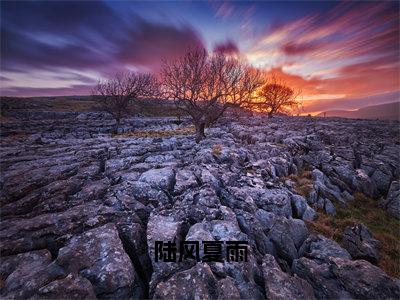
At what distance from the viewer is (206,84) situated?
3303 cm

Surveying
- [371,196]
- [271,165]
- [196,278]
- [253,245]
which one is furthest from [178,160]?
[371,196]

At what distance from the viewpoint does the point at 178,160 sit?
2066 cm

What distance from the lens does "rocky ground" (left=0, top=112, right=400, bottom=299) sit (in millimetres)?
7742

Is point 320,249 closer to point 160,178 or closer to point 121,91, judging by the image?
point 160,178

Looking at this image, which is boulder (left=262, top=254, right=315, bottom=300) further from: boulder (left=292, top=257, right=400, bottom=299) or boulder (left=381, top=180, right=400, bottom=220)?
boulder (left=381, top=180, right=400, bottom=220)

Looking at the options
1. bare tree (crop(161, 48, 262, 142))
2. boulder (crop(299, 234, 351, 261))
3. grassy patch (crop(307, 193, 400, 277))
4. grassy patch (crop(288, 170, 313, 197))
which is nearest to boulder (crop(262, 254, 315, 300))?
boulder (crop(299, 234, 351, 261))

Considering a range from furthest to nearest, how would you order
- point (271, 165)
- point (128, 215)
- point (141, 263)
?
point (271, 165), point (128, 215), point (141, 263)

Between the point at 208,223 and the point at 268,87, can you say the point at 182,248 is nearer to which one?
the point at 208,223

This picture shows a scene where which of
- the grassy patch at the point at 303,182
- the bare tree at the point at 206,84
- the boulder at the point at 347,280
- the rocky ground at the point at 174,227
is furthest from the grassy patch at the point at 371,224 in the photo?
the bare tree at the point at 206,84

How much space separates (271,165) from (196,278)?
15.4 meters

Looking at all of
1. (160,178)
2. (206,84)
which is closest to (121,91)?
(206,84)

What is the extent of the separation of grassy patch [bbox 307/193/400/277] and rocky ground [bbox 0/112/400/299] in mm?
656

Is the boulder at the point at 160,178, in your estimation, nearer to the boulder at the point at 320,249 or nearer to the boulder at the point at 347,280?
the boulder at the point at 320,249

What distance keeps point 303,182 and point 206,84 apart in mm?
19340
